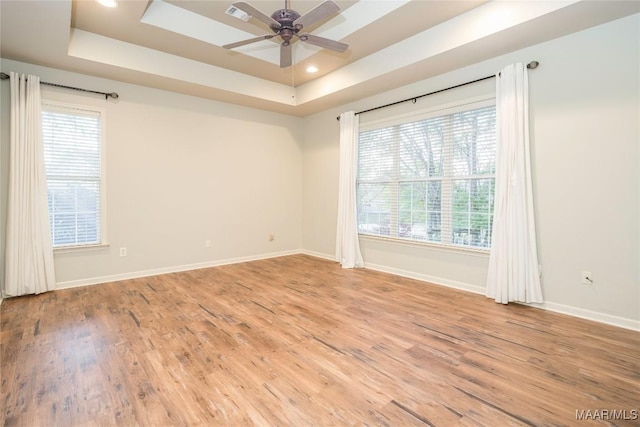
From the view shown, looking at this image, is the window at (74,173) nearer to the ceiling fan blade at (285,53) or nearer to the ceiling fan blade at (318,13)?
the ceiling fan blade at (285,53)

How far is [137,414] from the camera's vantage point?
172cm

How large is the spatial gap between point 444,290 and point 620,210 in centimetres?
194

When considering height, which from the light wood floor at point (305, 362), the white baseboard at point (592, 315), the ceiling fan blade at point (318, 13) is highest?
the ceiling fan blade at point (318, 13)

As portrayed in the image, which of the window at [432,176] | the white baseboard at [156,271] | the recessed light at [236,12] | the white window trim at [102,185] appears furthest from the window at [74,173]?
the window at [432,176]

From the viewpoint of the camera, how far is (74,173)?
13.4 feet

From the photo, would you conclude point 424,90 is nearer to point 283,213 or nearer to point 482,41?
point 482,41

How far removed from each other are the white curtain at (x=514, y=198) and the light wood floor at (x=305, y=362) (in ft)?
0.90

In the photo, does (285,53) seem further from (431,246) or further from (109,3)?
(431,246)

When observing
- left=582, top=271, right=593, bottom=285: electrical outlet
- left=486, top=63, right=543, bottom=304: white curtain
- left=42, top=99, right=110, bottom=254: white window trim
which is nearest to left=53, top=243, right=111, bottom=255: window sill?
left=42, top=99, right=110, bottom=254: white window trim

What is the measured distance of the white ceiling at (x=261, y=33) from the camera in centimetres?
290

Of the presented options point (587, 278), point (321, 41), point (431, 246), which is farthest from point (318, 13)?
point (587, 278)

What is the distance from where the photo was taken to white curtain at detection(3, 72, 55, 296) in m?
3.57

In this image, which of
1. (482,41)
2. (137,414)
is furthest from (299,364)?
(482,41)

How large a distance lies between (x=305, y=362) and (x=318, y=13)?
9.16ft
